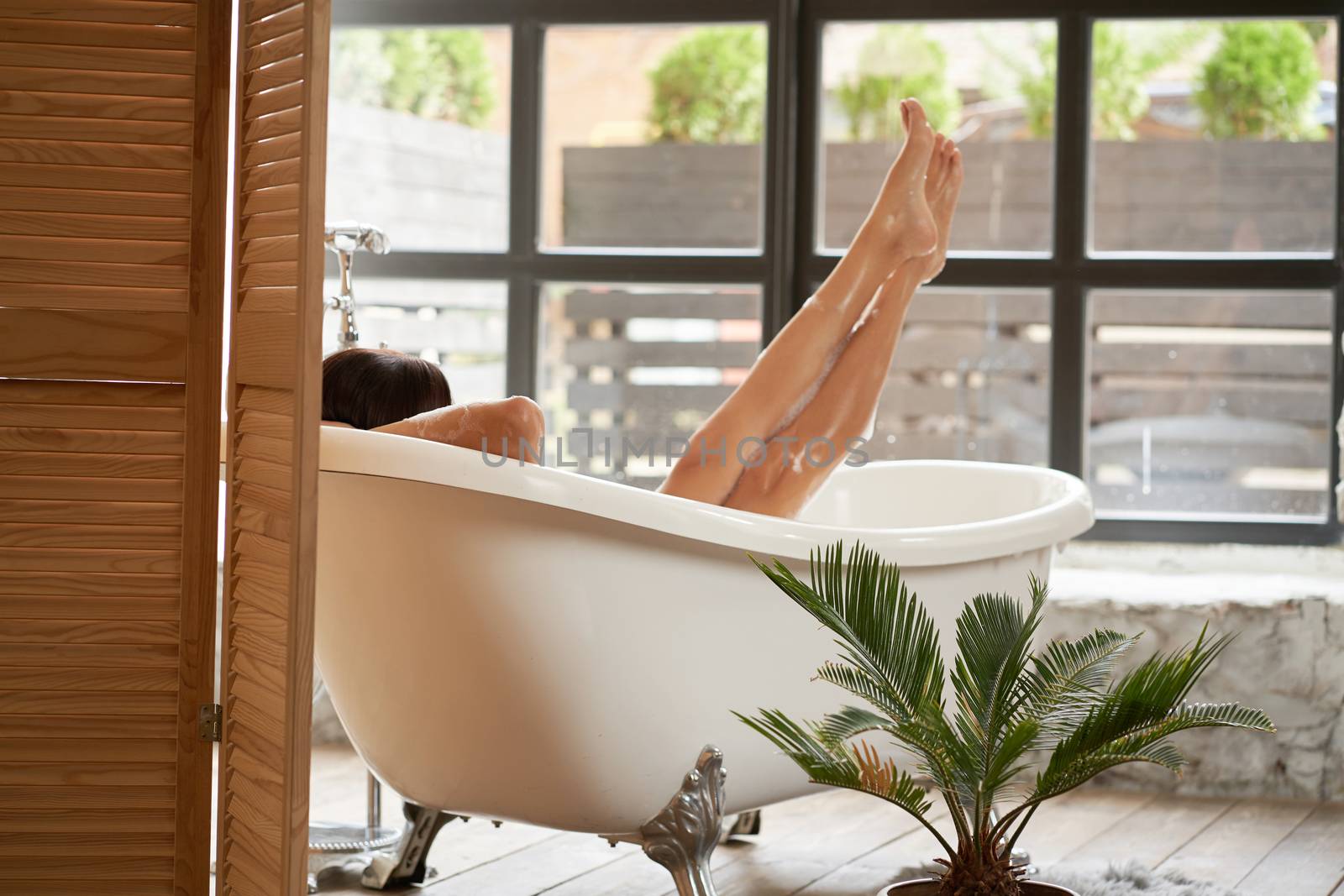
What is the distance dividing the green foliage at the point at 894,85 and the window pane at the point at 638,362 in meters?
0.57

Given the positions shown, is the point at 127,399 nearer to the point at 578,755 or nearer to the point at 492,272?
the point at 578,755

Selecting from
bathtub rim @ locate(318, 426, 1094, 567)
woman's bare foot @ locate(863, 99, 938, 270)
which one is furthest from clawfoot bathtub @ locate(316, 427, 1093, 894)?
woman's bare foot @ locate(863, 99, 938, 270)

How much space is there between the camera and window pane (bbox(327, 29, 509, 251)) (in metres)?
3.86

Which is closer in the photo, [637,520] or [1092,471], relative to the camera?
[637,520]

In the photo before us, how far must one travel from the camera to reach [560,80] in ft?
12.7

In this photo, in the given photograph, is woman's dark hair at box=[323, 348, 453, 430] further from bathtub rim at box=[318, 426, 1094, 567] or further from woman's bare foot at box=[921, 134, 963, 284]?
woman's bare foot at box=[921, 134, 963, 284]

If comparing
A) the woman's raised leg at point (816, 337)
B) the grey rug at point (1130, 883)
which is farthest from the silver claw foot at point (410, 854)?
the grey rug at point (1130, 883)

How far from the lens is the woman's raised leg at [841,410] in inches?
92.3

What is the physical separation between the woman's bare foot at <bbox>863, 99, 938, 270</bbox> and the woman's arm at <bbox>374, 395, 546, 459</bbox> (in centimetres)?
83

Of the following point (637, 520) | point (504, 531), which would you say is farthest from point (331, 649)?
point (637, 520)

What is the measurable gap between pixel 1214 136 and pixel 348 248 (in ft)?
7.51

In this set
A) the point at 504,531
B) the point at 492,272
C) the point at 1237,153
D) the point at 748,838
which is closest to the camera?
the point at 504,531

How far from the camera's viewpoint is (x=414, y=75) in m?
3.87

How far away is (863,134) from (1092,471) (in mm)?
1099
